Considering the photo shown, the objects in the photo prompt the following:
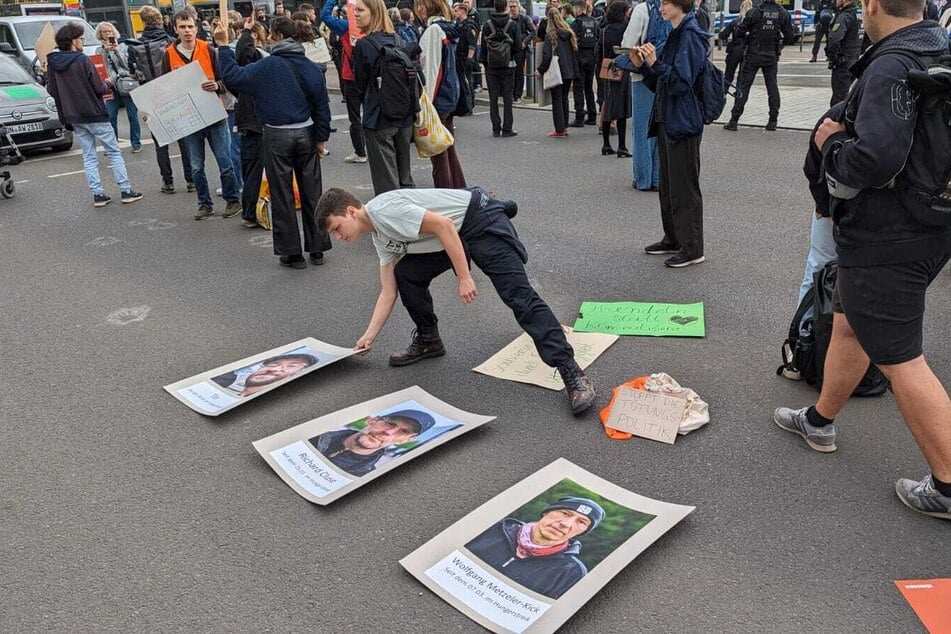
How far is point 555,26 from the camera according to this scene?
33.7ft

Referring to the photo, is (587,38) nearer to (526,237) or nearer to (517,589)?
(526,237)

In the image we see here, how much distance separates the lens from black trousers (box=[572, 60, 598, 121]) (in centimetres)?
1091

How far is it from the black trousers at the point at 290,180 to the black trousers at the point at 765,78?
6.31 m

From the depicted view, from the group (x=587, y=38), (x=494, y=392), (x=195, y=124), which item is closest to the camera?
(x=494, y=392)

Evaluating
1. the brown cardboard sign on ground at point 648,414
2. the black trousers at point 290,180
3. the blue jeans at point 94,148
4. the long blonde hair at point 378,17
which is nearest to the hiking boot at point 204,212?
the blue jeans at point 94,148

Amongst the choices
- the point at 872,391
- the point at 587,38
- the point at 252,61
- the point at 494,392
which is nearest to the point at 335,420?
the point at 494,392

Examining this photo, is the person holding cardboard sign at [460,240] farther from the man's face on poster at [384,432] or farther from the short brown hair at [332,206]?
the man's face on poster at [384,432]

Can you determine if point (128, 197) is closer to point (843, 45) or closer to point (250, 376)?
point (250, 376)

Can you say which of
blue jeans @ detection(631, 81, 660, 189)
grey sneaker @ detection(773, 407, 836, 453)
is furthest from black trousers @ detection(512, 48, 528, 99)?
grey sneaker @ detection(773, 407, 836, 453)

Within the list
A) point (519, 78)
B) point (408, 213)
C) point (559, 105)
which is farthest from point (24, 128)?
point (408, 213)

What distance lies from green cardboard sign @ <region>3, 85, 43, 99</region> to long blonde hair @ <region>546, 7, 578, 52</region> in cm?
697

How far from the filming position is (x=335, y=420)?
3365mm

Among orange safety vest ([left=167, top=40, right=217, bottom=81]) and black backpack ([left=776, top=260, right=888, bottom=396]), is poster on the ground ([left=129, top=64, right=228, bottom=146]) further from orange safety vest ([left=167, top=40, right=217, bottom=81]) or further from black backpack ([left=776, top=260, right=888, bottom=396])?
black backpack ([left=776, top=260, right=888, bottom=396])

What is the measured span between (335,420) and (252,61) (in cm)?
362
